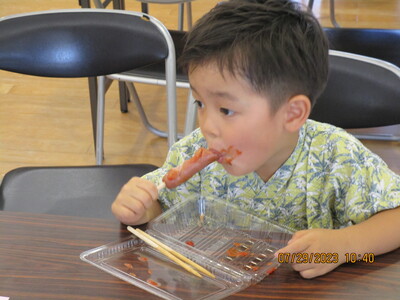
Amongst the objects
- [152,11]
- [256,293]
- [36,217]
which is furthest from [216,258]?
[152,11]

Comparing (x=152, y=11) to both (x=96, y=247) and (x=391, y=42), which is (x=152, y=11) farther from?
(x=96, y=247)

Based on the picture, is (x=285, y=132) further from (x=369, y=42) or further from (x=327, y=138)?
(x=369, y=42)

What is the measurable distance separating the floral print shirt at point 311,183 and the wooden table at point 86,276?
0.64 ft

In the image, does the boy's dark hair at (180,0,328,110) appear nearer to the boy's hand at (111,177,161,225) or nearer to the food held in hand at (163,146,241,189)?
the food held in hand at (163,146,241,189)

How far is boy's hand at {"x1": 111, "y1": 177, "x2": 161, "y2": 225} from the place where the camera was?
3.04 ft

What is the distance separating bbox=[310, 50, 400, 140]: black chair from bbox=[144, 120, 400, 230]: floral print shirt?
200 millimetres

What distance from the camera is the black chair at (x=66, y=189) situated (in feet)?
4.86

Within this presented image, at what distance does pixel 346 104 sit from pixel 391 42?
92 centimetres

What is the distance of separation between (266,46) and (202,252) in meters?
0.34

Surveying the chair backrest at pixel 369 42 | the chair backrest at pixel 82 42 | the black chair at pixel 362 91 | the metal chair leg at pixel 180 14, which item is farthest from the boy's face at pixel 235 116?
the metal chair leg at pixel 180 14

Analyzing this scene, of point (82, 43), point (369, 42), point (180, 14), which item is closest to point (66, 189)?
point (82, 43)

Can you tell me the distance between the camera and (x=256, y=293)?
76cm
